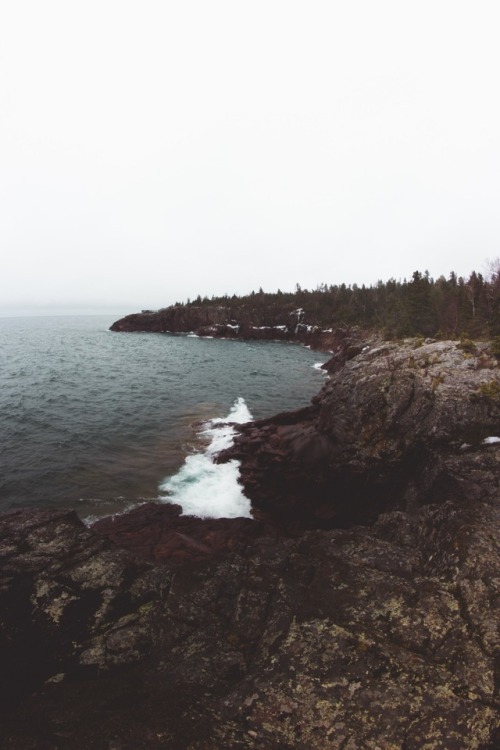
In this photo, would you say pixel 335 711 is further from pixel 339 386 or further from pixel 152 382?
pixel 152 382

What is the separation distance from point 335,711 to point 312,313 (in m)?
136

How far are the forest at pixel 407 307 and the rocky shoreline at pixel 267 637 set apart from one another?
716 inches

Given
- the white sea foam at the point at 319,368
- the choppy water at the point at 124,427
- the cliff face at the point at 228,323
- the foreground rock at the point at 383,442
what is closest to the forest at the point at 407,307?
the cliff face at the point at 228,323

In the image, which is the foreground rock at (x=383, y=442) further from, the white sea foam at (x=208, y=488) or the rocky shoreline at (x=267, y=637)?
the rocky shoreline at (x=267, y=637)

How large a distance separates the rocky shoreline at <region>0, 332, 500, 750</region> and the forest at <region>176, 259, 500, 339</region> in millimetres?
18194

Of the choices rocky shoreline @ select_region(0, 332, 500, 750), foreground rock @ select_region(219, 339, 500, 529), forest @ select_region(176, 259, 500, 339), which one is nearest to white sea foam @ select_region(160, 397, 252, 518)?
foreground rock @ select_region(219, 339, 500, 529)

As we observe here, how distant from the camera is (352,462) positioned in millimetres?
16297

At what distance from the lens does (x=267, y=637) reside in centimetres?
630

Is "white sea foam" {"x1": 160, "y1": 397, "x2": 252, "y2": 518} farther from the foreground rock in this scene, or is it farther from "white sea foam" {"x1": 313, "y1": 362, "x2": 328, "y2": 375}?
"white sea foam" {"x1": 313, "y1": 362, "x2": 328, "y2": 375}

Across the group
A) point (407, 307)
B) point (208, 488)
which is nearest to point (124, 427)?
point (208, 488)

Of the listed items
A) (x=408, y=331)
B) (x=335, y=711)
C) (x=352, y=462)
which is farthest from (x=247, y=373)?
(x=335, y=711)

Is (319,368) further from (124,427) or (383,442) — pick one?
(383,442)

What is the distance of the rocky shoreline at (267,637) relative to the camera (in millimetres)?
4781

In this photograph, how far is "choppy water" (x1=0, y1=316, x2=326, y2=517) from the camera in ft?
62.8
